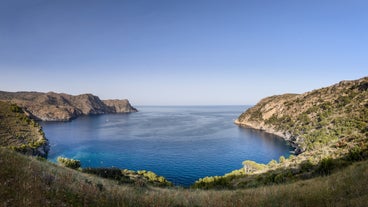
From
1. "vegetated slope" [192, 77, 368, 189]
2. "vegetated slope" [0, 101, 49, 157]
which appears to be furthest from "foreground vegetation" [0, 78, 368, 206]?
"vegetated slope" [192, 77, 368, 189]

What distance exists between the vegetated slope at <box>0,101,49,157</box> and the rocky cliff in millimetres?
106071

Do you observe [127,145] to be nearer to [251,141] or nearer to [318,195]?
[251,141]

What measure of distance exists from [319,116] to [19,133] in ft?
502

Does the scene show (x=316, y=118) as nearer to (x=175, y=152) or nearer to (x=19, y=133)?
(x=175, y=152)

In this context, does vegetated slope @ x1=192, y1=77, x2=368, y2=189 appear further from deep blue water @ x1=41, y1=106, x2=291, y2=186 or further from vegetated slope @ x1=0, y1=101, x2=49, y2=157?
vegetated slope @ x1=0, y1=101, x2=49, y2=157

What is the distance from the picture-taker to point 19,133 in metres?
95.1

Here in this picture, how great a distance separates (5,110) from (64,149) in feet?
132

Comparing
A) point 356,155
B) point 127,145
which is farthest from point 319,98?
point 356,155

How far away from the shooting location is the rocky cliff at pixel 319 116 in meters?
94.4

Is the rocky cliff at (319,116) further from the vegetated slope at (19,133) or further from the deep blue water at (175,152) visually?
the vegetated slope at (19,133)

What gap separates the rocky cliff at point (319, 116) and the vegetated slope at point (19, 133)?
106071 mm

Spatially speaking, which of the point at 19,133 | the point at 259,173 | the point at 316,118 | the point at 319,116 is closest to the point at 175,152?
the point at 259,173

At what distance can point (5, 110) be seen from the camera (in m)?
115

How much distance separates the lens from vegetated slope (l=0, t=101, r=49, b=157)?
82688 millimetres
